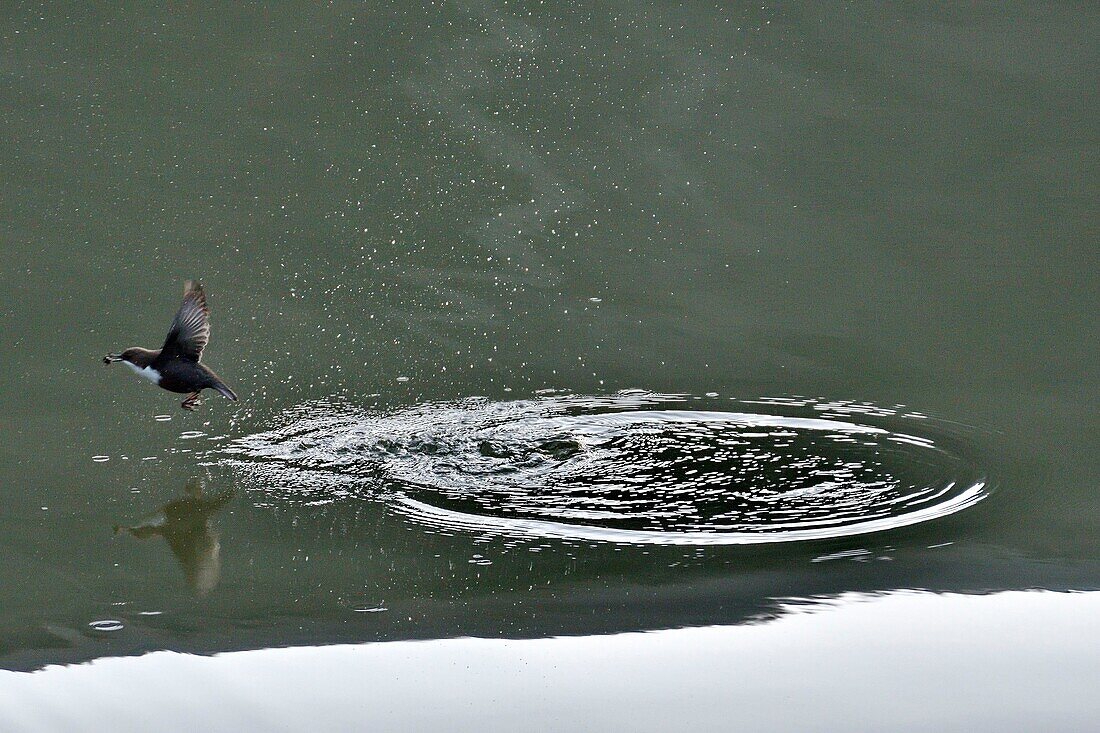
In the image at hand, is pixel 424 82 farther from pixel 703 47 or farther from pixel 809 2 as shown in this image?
pixel 809 2

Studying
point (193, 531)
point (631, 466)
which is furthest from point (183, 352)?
point (631, 466)

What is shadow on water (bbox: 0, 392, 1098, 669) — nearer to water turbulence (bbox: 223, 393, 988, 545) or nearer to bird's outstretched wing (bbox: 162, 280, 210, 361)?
A: water turbulence (bbox: 223, 393, 988, 545)

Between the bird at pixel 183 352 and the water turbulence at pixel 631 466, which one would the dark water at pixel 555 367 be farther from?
the bird at pixel 183 352

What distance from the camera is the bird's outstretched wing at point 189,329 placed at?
5785 millimetres

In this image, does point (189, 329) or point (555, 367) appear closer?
point (189, 329)

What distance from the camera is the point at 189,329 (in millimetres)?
5809

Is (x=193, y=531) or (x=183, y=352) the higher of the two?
(x=183, y=352)

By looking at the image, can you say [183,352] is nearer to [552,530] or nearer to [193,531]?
[193,531]

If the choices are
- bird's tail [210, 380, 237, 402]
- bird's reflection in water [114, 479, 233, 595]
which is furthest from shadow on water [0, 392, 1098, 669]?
bird's tail [210, 380, 237, 402]

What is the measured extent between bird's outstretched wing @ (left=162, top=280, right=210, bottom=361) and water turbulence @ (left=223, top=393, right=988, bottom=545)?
573 millimetres

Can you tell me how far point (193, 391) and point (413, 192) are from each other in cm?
411

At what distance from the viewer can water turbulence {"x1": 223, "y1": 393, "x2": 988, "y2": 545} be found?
17.8 feet

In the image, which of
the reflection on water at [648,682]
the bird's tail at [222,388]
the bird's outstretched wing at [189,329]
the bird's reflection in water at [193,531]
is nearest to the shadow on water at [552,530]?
the bird's reflection in water at [193,531]

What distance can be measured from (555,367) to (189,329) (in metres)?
2.57
